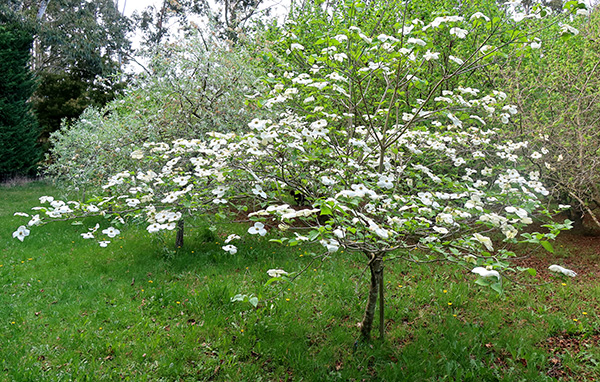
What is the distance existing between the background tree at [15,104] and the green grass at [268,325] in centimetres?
1204

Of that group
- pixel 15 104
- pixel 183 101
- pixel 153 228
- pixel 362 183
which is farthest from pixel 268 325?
pixel 15 104

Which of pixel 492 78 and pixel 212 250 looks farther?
pixel 492 78

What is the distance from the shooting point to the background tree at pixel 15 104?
47.3 ft

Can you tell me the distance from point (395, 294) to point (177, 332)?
Answer: 2.73 metres

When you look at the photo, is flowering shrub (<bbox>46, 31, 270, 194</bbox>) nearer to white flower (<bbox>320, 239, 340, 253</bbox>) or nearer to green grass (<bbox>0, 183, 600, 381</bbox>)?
green grass (<bbox>0, 183, 600, 381</bbox>)

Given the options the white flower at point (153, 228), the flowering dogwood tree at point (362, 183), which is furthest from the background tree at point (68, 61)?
the white flower at point (153, 228)

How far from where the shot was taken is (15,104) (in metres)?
14.9

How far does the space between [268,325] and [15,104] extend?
17.0 metres

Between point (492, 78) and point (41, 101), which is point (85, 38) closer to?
point (41, 101)

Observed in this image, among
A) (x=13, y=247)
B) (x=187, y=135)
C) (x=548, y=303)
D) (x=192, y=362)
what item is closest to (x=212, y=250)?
(x=187, y=135)

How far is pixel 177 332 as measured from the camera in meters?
3.68

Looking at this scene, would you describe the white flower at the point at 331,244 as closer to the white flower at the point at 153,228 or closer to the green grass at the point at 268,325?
the green grass at the point at 268,325

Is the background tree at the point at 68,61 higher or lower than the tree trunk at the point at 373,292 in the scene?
higher

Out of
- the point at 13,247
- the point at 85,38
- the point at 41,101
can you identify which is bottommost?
the point at 13,247
